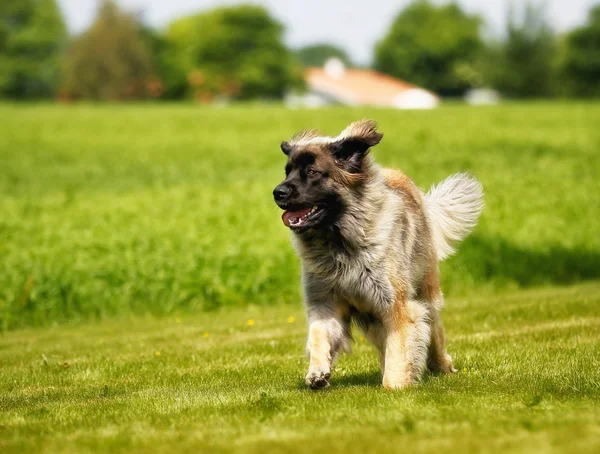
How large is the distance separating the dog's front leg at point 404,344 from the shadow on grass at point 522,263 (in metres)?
7.91

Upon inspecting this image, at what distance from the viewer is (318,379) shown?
6742 millimetres

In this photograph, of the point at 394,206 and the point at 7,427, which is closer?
the point at 7,427

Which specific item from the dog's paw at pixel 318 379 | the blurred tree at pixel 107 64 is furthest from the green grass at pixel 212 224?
the blurred tree at pixel 107 64

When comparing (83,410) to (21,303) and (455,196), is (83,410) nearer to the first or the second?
(455,196)

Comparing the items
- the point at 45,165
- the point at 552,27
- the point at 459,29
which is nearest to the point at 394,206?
the point at 45,165

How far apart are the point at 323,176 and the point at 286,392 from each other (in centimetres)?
171

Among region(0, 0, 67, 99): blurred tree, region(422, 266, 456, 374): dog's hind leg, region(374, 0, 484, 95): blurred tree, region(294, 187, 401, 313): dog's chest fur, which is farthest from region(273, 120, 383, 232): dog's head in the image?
region(374, 0, 484, 95): blurred tree

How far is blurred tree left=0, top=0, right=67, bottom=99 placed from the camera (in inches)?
4087

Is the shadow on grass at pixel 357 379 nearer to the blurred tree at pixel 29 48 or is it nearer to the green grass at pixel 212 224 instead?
the green grass at pixel 212 224

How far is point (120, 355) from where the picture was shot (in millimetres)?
10016

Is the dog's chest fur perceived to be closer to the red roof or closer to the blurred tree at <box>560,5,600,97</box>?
the blurred tree at <box>560,5,600,97</box>

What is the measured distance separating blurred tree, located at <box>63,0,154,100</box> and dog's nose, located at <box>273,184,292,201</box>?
89483mm

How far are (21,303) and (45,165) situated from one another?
57.8 ft

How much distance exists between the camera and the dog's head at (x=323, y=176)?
22.8 ft
